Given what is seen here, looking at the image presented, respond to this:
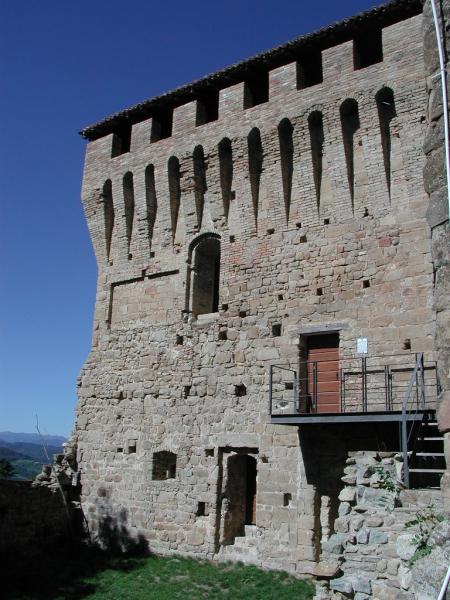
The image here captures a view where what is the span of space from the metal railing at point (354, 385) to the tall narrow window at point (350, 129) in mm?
3517

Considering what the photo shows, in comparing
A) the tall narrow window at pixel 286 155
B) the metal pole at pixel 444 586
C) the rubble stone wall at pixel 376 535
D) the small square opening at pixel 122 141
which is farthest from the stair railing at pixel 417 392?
the small square opening at pixel 122 141

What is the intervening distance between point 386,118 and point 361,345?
447cm

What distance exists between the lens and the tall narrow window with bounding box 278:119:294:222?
43.4ft

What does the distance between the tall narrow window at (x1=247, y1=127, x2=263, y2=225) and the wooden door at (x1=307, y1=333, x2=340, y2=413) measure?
3365mm

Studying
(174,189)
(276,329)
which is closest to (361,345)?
(276,329)

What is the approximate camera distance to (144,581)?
11.3 metres

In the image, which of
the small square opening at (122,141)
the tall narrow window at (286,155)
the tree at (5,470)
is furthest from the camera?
the tree at (5,470)

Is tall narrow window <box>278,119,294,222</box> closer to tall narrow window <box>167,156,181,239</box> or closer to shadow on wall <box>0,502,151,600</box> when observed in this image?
tall narrow window <box>167,156,181,239</box>

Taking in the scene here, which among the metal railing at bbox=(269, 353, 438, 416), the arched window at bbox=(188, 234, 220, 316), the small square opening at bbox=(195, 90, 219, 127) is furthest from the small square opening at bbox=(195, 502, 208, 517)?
the small square opening at bbox=(195, 90, 219, 127)

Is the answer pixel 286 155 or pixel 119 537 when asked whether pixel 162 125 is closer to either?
pixel 286 155

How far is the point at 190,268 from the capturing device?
47.5 feet

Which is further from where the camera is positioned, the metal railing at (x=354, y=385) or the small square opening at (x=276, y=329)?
the small square opening at (x=276, y=329)

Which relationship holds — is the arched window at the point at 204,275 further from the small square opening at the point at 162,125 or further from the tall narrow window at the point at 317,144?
the small square opening at the point at 162,125

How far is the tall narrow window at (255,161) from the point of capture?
44.8 feet
